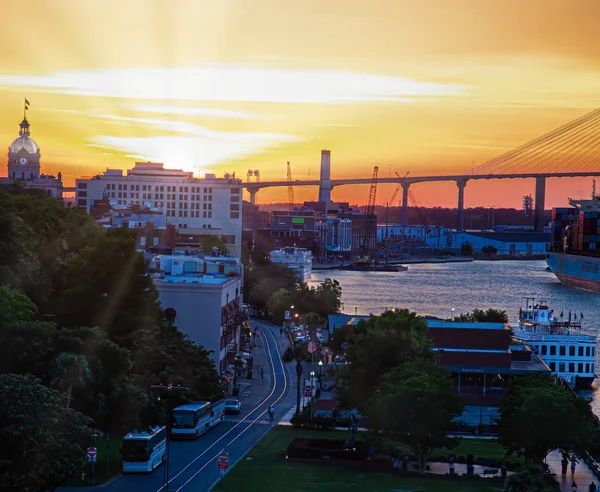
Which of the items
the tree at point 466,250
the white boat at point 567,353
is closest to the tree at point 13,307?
the white boat at point 567,353

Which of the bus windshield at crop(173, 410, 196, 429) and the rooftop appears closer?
the bus windshield at crop(173, 410, 196, 429)

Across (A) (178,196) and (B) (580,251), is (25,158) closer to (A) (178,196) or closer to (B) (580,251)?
(A) (178,196)

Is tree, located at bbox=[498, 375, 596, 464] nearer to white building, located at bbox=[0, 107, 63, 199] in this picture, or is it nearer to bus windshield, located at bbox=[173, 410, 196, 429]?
bus windshield, located at bbox=[173, 410, 196, 429]

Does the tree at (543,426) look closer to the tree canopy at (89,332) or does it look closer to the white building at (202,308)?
the tree canopy at (89,332)

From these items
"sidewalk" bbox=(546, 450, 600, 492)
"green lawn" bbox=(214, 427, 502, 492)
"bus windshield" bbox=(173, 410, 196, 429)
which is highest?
"bus windshield" bbox=(173, 410, 196, 429)

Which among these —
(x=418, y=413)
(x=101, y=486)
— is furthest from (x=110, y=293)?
(x=418, y=413)

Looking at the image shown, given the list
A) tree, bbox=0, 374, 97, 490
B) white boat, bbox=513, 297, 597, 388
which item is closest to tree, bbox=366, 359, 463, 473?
tree, bbox=0, 374, 97, 490
